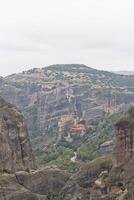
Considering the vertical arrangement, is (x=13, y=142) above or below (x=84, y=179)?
above

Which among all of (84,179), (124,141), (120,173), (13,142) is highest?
(124,141)

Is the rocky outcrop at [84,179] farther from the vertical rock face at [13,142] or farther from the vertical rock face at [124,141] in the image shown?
the vertical rock face at [13,142]

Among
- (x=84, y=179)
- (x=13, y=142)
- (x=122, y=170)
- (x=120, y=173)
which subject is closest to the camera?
(x=120, y=173)

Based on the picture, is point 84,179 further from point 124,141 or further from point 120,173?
point 120,173

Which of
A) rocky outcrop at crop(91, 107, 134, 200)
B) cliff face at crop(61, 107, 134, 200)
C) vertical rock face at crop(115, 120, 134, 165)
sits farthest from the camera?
vertical rock face at crop(115, 120, 134, 165)

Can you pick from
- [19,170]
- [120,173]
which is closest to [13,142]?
[19,170]

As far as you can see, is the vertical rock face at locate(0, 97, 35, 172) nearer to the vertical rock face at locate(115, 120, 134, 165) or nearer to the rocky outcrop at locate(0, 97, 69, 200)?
the rocky outcrop at locate(0, 97, 69, 200)

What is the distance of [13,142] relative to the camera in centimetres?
12338

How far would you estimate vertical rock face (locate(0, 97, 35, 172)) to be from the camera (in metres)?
118

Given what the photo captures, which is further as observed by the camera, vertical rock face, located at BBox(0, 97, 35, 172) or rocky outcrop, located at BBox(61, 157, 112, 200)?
vertical rock face, located at BBox(0, 97, 35, 172)

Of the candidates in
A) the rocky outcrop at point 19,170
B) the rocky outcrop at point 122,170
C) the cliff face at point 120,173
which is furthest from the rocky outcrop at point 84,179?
the rocky outcrop at point 122,170

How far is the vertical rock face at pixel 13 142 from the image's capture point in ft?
385

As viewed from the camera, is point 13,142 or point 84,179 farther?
point 13,142

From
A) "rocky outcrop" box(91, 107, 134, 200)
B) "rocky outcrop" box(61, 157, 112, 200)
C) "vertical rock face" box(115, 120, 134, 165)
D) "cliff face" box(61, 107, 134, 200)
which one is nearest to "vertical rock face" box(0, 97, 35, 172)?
"rocky outcrop" box(61, 157, 112, 200)
